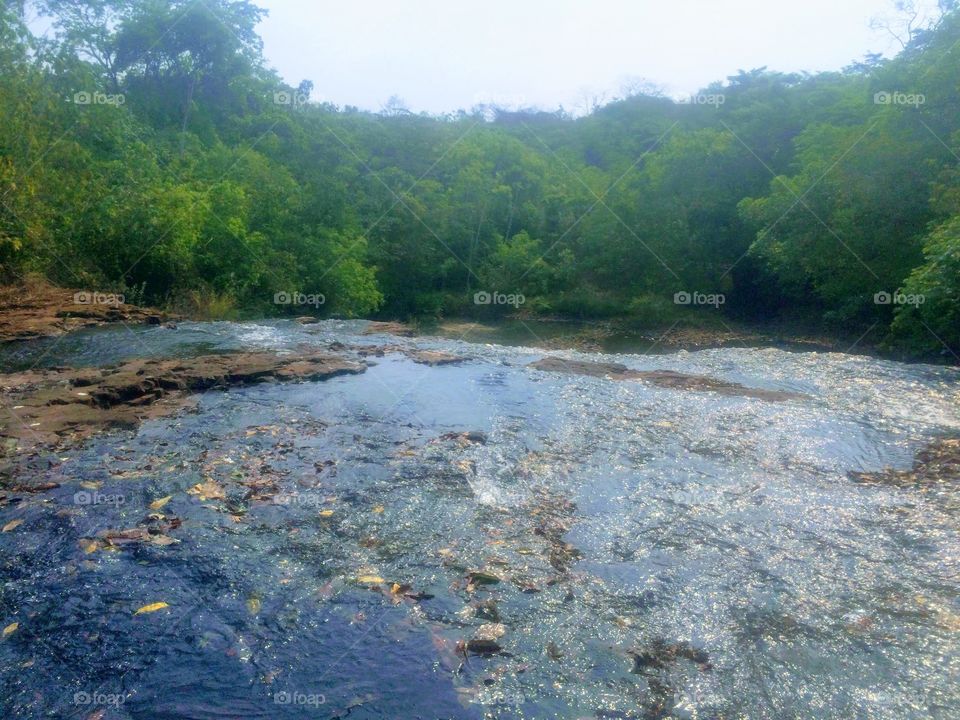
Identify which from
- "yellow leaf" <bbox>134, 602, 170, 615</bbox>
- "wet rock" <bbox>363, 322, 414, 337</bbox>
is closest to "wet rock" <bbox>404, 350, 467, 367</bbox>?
"wet rock" <bbox>363, 322, 414, 337</bbox>

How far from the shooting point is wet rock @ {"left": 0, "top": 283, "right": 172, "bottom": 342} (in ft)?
48.8

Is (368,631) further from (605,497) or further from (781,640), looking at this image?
(605,497)

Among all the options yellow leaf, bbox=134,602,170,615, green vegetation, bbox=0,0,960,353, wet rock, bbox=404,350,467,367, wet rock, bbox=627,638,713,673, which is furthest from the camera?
green vegetation, bbox=0,0,960,353

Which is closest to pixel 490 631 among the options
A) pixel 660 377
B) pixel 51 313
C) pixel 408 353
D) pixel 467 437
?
pixel 467 437

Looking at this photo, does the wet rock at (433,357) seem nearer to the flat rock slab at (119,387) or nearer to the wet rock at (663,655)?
the flat rock slab at (119,387)

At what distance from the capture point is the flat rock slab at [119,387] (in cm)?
853

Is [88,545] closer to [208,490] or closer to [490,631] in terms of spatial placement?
[208,490]

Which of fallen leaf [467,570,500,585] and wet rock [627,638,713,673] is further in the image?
fallen leaf [467,570,500,585]

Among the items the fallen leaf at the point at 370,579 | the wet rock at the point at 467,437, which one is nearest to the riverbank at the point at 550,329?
the wet rock at the point at 467,437

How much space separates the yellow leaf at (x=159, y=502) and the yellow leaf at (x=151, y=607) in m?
1.57

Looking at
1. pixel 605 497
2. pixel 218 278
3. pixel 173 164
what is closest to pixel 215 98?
pixel 173 164

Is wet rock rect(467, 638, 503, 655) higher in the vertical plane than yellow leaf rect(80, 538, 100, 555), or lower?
lower

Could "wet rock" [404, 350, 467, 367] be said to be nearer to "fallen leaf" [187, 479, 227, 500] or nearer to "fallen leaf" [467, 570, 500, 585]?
"fallen leaf" [187, 479, 227, 500]

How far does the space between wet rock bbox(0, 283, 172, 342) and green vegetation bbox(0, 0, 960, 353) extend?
902mm
